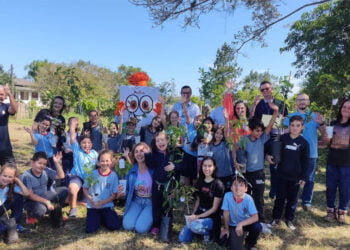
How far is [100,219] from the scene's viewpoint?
3.96 meters

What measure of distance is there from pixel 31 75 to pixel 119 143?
5565 cm

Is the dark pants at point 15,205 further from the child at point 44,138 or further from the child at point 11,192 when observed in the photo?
the child at point 44,138

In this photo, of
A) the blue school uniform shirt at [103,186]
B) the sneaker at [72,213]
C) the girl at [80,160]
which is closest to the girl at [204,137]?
the blue school uniform shirt at [103,186]

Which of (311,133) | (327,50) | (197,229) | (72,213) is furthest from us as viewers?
(327,50)

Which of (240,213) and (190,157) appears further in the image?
(190,157)

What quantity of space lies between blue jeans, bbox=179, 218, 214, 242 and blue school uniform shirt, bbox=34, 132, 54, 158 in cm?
254

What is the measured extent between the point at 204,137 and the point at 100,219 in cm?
187

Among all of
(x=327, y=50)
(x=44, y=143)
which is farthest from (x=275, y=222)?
(x=327, y=50)

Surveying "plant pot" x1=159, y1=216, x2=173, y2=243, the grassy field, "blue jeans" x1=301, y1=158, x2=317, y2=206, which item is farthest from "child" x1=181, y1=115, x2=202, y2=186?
"blue jeans" x1=301, y1=158, x2=317, y2=206

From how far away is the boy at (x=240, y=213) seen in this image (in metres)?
3.33

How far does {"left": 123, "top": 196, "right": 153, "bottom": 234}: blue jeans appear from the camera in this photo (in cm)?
382

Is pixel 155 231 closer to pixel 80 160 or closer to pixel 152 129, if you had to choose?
pixel 80 160

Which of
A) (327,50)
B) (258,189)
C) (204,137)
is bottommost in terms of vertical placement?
(258,189)

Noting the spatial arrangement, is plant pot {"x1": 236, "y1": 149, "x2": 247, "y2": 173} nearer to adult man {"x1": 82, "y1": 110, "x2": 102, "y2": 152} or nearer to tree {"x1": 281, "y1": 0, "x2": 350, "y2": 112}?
adult man {"x1": 82, "y1": 110, "x2": 102, "y2": 152}
